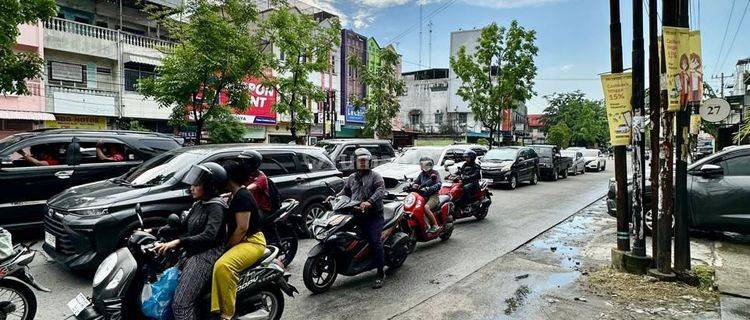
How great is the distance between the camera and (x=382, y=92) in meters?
26.6

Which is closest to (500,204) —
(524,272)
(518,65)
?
(524,272)

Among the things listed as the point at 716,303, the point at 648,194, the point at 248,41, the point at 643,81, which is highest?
the point at 248,41

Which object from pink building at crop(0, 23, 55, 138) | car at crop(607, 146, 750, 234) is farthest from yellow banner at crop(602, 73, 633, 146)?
pink building at crop(0, 23, 55, 138)

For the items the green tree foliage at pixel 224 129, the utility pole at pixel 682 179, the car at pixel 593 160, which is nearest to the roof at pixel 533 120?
the car at pixel 593 160

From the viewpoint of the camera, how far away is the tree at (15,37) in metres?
8.73

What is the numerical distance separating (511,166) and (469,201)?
7536 mm

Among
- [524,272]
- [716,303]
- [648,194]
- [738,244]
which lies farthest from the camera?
[648,194]

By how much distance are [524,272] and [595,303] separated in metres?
1.26

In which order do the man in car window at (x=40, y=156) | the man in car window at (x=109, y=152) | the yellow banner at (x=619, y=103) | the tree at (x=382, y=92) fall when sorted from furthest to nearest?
the tree at (x=382, y=92), the man in car window at (x=109, y=152), the man in car window at (x=40, y=156), the yellow banner at (x=619, y=103)

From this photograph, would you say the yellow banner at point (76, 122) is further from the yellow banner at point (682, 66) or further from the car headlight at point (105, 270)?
the yellow banner at point (682, 66)

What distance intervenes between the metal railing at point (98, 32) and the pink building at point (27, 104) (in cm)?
89

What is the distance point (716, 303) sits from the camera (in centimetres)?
478

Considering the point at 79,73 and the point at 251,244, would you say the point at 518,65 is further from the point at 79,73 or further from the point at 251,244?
the point at 251,244

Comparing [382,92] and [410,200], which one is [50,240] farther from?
[382,92]
